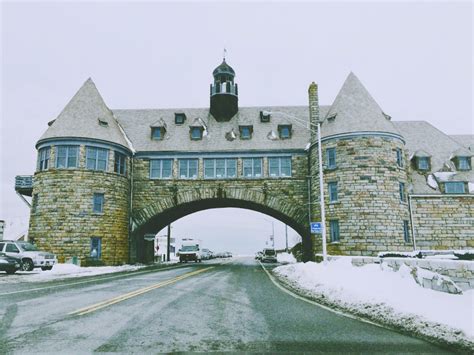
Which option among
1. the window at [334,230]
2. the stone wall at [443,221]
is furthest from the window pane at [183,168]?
the stone wall at [443,221]

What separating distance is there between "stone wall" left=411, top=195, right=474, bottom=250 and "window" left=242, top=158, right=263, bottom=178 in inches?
501

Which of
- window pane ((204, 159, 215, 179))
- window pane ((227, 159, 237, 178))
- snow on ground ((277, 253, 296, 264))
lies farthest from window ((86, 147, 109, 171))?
snow on ground ((277, 253, 296, 264))

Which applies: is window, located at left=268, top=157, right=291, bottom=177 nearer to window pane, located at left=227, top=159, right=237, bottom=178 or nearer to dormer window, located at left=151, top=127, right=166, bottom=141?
window pane, located at left=227, top=159, right=237, bottom=178

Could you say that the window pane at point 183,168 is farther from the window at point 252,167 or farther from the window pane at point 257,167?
the window pane at point 257,167

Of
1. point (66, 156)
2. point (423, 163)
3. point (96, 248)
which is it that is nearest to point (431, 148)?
point (423, 163)

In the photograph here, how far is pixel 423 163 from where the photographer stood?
1357 inches

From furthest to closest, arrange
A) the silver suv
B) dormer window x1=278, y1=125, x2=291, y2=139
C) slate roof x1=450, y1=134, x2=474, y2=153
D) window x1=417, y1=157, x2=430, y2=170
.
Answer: slate roof x1=450, y1=134, x2=474, y2=153 → dormer window x1=278, y1=125, x2=291, y2=139 → window x1=417, y1=157, x2=430, y2=170 → the silver suv

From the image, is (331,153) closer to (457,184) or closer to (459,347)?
(457,184)

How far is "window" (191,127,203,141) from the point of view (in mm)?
36281

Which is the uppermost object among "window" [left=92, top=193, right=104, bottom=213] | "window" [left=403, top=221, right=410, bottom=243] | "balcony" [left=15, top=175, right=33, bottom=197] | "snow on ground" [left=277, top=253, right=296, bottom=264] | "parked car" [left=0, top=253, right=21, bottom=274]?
"balcony" [left=15, top=175, right=33, bottom=197]

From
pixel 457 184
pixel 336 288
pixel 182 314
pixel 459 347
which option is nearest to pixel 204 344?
pixel 182 314

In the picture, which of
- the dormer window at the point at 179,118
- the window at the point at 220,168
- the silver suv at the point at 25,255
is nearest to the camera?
the silver suv at the point at 25,255

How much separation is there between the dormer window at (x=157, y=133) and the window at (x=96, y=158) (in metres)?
5.71

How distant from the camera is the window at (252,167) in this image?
3475 centimetres
